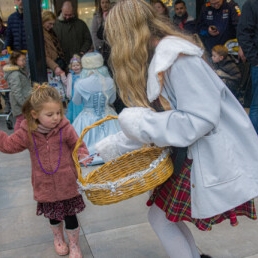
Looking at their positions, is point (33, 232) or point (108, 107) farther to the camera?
point (108, 107)

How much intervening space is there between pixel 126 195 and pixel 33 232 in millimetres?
1637

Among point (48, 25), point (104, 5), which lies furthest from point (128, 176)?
point (104, 5)

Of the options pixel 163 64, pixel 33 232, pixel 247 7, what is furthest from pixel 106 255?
pixel 247 7

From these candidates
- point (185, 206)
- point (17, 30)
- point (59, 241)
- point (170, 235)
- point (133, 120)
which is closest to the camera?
point (133, 120)

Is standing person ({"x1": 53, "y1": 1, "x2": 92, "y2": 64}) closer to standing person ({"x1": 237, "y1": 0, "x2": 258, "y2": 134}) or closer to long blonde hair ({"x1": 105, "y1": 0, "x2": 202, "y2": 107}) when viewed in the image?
standing person ({"x1": 237, "y1": 0, "x2": 258, "y2": 134})

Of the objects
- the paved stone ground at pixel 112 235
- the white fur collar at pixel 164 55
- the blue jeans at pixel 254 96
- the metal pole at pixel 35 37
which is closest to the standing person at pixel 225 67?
the blue jeans at pixel 254 96

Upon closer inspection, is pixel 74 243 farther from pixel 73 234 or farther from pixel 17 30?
pixel 17 30

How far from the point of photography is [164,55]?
6.39 feet

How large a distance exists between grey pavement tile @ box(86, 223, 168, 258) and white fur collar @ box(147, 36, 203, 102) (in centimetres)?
139

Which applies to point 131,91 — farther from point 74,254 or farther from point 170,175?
point 74,254

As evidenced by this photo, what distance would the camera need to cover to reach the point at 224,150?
1992 mm

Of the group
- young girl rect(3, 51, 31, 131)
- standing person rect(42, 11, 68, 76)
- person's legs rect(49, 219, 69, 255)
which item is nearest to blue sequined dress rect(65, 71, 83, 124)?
young girl rect(3, 51, 31, 131)

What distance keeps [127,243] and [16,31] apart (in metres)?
4.34

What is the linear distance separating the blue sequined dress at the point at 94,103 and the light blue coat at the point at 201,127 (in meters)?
3.00
